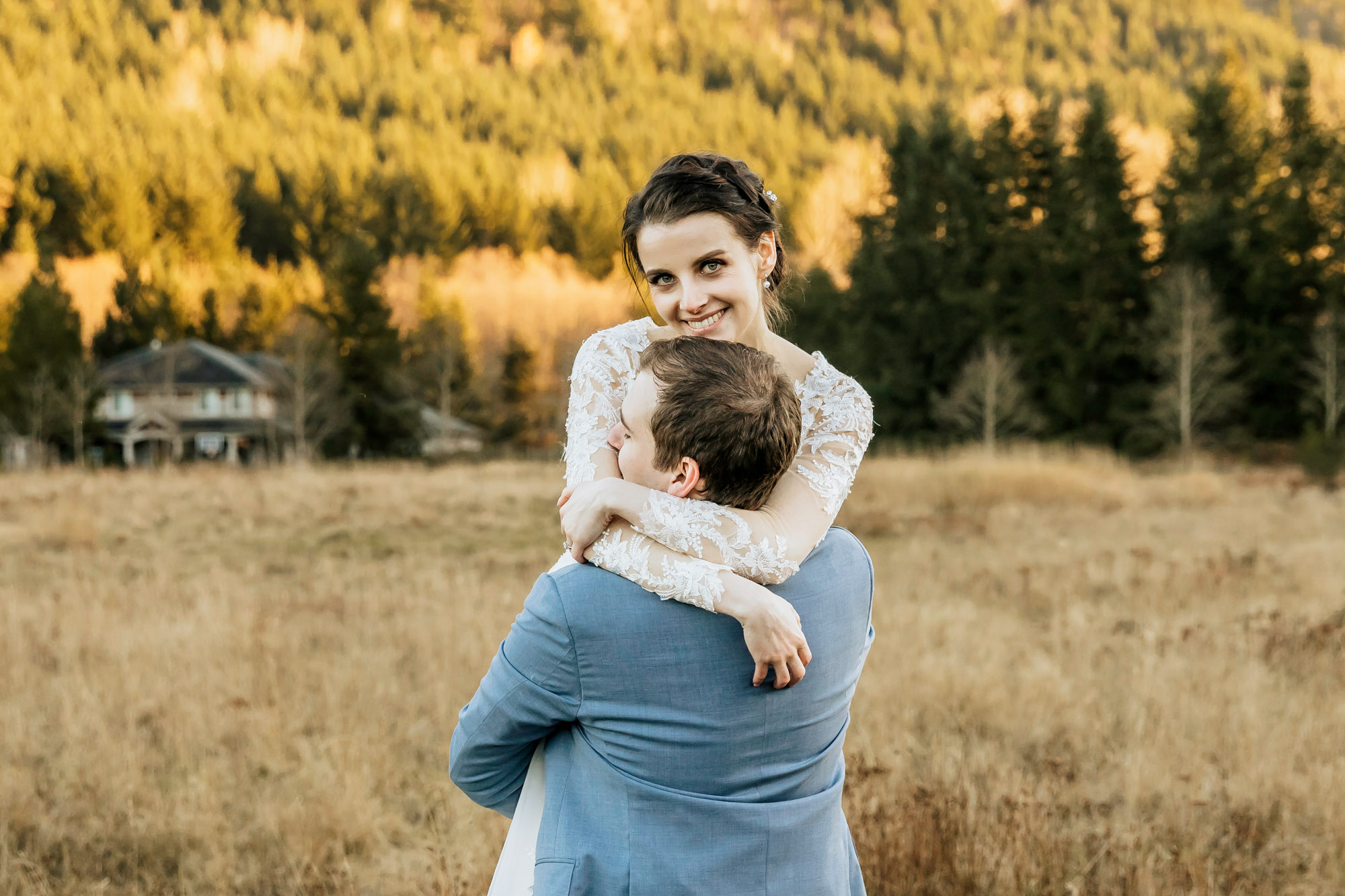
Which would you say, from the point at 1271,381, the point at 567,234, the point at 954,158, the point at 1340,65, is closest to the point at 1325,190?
the point at 1271,381

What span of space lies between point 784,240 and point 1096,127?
36783mm

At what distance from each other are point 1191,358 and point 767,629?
33.2m

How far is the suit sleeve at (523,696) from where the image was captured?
1.52 meters

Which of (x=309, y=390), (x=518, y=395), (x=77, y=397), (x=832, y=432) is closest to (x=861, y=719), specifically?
(x=832, y=432)

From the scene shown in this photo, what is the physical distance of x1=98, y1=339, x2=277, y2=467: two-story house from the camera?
50.6 meters

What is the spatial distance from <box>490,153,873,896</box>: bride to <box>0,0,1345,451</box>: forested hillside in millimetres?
34096

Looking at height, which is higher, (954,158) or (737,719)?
(954,158)

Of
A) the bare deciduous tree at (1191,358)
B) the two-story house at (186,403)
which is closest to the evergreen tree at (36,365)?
the two-story house at (186,403)

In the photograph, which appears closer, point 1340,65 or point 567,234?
point 567,234

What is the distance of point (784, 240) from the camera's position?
2631 millimetres

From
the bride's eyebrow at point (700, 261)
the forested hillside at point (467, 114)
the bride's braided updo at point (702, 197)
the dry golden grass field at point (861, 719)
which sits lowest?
the dry golden grass field at point (861, 719)

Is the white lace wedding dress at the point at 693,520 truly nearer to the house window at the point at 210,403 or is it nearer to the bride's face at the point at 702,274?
the bride's face at the point at 702,274

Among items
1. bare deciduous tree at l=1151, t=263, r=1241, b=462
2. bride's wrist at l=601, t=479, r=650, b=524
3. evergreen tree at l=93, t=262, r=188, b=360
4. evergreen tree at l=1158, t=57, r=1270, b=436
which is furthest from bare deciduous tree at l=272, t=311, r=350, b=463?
bride's wrist at l=601, t=479, r=650, b=524

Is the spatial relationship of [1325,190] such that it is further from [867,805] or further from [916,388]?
[867,805]
